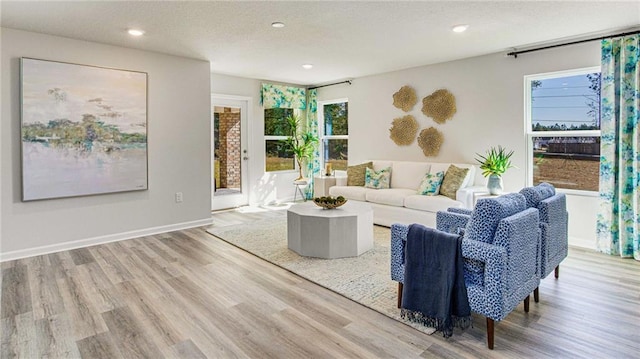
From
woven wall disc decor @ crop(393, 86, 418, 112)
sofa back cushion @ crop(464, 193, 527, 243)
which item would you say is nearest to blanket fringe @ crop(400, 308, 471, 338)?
sofa back cushion @ crop(464, 193, 527, 243)

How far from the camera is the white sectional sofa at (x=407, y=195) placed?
4.76 metres

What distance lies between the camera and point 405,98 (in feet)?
19.7

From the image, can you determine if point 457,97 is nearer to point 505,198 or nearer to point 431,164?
point 431,164

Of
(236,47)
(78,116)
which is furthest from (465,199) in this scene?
(78,116)

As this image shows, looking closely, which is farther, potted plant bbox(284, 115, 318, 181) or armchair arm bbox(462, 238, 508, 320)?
potted plant bbox(284, 115, 318, 181)

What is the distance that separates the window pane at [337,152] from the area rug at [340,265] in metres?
2.48

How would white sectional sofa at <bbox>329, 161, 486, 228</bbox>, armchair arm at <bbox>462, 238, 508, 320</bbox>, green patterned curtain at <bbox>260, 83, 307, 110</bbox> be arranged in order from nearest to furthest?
armchair arm at <bbox>462, 238, 508, 320</bbox>, white sectional sofa at <bbox>329, 161, 486, 228</bbox>, green patterned curtain at <bbox>260, 83, 307, 110</bbox>

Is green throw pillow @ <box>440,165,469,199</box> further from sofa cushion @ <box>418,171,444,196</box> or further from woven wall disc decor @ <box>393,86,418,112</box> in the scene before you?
woven wall disc decor @ <box>393,86,418,112</box>

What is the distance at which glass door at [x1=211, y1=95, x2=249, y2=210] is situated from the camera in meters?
6.65

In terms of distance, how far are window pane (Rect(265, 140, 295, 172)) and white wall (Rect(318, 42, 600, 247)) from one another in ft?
6.16

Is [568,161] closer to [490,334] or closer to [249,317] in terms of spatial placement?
[490,334]

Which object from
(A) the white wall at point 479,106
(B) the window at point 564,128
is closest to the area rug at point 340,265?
(A) the white wall at point 479,106

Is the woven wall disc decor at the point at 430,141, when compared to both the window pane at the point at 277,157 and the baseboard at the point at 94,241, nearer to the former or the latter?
the window pane at the point at 277,157

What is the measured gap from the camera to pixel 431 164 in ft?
18.1
